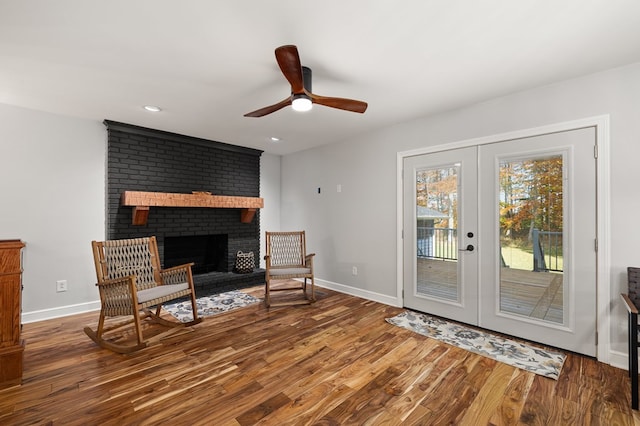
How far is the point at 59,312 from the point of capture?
10.9 ft

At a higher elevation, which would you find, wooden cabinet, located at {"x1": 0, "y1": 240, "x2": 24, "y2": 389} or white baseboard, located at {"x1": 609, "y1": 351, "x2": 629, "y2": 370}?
wooden cabinet, located at {"x1": 0, "y1": 240, "x2": 24, "y2": 389}

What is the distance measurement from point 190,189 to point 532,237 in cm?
439

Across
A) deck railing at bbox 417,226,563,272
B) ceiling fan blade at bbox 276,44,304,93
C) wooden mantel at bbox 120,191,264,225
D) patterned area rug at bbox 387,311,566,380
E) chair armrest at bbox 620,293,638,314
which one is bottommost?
patterned area rug at bbox 387,311,566,380

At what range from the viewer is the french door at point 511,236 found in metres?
2.41

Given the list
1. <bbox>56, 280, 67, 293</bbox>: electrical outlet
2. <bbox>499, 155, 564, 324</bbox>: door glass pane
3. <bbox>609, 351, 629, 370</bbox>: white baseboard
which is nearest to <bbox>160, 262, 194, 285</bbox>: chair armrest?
<bbox>56, 280, 67, 293</bbox>: electrical outlet

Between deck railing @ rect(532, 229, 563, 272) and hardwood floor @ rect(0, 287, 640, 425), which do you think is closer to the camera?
hardwood floor @ rect(0, 287, 640, 425)

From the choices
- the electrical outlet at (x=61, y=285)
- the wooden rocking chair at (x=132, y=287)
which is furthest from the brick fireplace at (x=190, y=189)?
the wooden rocking chair at (x=132, y=287)

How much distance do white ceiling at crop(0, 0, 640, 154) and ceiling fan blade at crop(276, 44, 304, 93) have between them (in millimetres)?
202

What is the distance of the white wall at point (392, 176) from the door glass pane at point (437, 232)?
352 mm

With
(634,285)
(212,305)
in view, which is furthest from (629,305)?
(212,305)

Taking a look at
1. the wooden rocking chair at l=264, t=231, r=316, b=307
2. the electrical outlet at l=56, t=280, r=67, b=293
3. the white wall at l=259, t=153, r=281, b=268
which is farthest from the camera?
the white wall at l=259, t=153, r=281, b=268

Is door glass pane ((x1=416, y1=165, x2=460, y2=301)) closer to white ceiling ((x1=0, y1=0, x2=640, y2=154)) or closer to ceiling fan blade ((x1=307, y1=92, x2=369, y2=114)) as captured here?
white ceiling ((x1=0, y1=0, x2=640, y2=154))

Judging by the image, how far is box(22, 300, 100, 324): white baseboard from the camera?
3.15 meters

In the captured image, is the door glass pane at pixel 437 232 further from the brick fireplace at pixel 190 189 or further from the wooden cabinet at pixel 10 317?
the wooden cabinet at pixel 10 317
